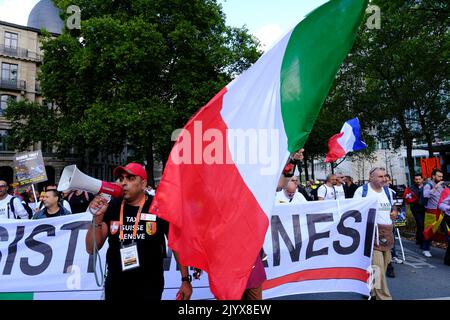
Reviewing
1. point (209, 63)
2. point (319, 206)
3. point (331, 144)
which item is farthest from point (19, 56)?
point (319, 206)

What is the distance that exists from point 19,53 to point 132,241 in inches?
1849

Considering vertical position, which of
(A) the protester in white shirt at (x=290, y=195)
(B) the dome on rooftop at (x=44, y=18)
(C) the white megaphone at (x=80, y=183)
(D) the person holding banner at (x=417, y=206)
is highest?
(B) the dome on rooftop at (x=44, y=18)

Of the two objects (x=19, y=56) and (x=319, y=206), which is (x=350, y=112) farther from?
(x=19, y=56)

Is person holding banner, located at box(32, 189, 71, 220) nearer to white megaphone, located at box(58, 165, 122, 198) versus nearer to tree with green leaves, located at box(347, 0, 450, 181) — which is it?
white megaphone, located at box(58, 165, 122, 198)

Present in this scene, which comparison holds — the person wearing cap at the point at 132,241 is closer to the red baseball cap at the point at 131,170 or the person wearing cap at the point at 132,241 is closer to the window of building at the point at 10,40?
the red baseball cap at the point at 131,170

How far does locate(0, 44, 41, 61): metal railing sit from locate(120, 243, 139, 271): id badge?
1837 inches

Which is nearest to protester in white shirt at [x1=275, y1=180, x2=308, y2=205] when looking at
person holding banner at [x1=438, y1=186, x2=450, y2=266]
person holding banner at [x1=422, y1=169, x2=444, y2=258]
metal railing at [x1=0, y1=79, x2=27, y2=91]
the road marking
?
A: the road marking

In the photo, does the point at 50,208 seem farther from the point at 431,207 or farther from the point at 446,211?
the point at 431,207

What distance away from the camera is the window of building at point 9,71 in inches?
1634

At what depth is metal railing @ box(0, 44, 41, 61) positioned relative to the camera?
4125 cm

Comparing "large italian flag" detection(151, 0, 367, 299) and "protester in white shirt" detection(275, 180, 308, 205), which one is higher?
"large italian flag" detection(151, 0, 367, 299)

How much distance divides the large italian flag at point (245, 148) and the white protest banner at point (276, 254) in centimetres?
240

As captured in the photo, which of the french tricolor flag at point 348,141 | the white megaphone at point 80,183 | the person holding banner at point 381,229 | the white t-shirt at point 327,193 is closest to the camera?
the white megaphone at point 80,183

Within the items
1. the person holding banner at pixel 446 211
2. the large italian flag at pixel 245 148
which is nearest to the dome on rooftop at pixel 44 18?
the person holding banner at pixel 446 211
